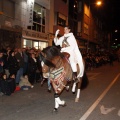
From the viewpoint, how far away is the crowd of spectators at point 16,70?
9813 mm

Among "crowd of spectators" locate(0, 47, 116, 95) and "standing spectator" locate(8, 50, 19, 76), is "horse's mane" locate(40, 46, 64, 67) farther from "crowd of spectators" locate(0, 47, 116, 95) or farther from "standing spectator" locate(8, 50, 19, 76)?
"standing spectator" locate(8, 50, 19, 76)

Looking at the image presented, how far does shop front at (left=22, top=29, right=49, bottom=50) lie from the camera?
20.3 metres

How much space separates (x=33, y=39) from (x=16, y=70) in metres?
10.5

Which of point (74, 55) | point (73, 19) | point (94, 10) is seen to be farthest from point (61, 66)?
point (94, 10)

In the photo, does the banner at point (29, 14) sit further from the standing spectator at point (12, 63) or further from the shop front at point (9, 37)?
the standing spectator at point (12, 63)

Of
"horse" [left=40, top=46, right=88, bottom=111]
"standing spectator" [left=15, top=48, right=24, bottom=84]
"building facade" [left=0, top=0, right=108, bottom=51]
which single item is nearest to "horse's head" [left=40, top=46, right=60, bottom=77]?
"horse" [left=40, top=46, right=88, bottom=111]

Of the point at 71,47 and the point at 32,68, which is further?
the point at 32,68

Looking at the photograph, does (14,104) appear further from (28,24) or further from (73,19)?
(73,19)

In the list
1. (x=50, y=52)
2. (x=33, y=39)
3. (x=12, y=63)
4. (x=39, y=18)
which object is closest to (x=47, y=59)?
(x=50, y=52)

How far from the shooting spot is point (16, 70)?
1169cm

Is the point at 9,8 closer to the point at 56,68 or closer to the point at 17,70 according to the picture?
the point at 17,70

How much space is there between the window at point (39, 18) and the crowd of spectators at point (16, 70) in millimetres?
9894

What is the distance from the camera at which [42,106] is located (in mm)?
7805

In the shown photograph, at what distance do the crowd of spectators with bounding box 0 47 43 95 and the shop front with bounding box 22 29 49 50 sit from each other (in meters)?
7.11
